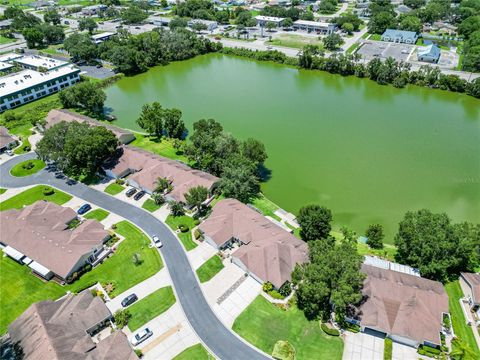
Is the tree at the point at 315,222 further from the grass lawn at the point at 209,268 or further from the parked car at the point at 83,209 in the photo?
the parked car at the point at 83,209

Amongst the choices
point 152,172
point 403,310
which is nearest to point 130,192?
point 152,172

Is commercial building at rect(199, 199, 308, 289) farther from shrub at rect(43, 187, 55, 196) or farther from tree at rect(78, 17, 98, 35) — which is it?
tree at rect(78, 17, 98, 35)

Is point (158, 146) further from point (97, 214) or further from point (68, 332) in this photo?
point (68, 332)

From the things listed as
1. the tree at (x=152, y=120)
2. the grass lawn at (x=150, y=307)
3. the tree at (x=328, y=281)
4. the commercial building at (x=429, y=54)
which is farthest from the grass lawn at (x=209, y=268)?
the commercial building at (x=429, y=54)

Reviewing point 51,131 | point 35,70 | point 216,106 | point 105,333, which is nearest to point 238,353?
point 105,333

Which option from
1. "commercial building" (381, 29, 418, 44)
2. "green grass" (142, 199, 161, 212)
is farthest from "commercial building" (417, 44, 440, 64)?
"green grass" (142, 199, 161, 212)

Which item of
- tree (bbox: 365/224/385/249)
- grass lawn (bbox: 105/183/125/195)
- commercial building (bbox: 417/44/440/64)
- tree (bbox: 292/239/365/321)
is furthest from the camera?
commercial building (bbox: 417/44/440/64)
